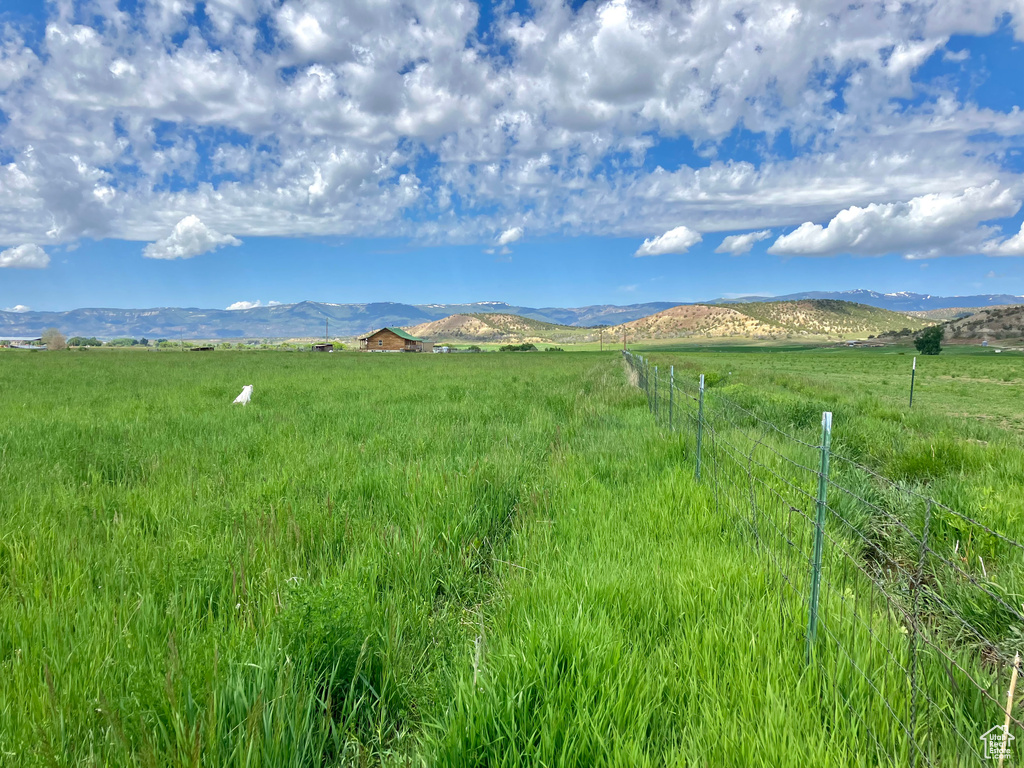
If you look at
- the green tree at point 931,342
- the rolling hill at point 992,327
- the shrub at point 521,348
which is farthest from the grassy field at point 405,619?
the rolling hill at point 992,327

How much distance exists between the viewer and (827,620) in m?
3.04

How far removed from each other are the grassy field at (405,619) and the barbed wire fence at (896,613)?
7 cm

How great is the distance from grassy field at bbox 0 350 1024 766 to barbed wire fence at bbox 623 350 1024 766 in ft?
0.21

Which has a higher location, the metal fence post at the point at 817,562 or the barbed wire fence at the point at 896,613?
the metal fence post at the point at 817,562

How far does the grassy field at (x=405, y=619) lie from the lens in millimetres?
2299

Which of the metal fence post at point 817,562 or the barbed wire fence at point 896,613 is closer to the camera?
the barbed wire fence at point 896,613

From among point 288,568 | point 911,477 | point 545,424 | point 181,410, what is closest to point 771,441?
point 911,477

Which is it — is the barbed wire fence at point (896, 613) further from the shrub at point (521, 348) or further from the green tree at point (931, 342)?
the shrub at point (521, 348)

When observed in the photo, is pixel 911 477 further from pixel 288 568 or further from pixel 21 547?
pixel 21 547

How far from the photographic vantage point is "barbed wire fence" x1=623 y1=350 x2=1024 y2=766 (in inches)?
91.8

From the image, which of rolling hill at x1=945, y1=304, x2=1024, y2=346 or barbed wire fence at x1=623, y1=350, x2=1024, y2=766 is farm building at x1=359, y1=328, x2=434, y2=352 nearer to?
barbed wire fence at x1=623, y1=350, x2=1024, y2=766

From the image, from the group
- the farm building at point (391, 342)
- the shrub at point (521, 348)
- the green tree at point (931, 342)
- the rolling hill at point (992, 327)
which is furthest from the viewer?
the shrub at point (521, 348)

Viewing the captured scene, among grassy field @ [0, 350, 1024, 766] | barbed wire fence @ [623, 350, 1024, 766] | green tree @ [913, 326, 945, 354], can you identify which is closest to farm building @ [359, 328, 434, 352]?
green tree @ [913, 326, 945, 354]

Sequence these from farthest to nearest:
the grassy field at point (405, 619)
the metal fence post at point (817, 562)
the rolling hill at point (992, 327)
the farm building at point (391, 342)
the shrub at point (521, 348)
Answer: the shrub at point (521, 348)
the farm building at point (391, 342)
the rolling hill at point (992, 327)
the metal fence post at point (817, 562)
the grassy field at point (405, 619)
